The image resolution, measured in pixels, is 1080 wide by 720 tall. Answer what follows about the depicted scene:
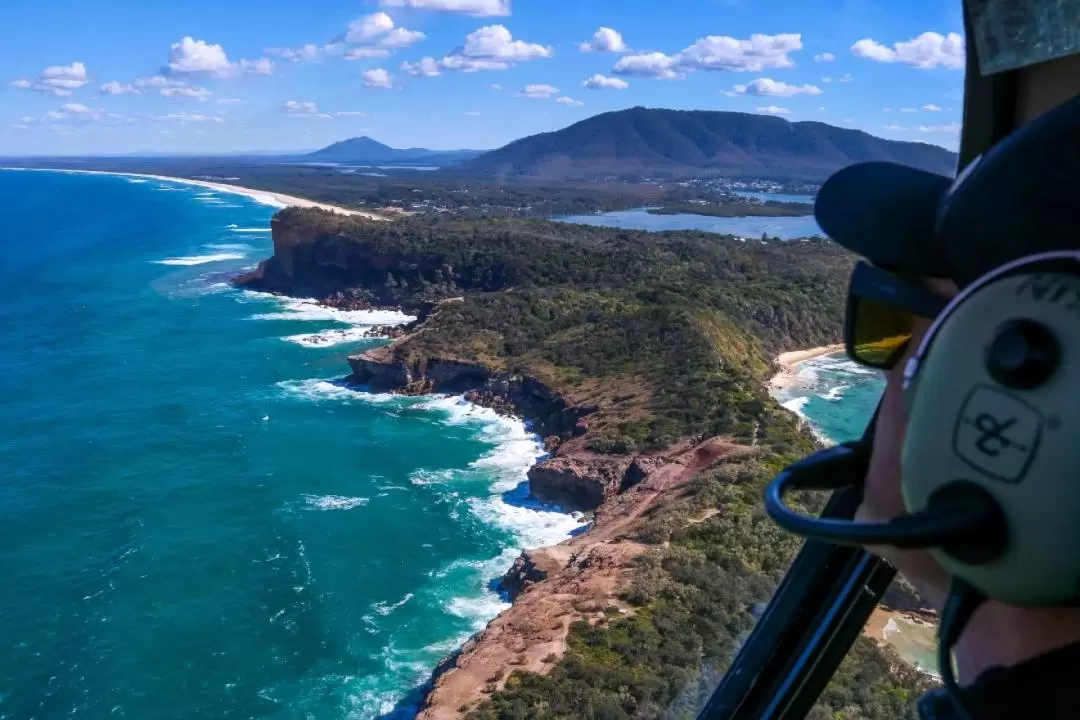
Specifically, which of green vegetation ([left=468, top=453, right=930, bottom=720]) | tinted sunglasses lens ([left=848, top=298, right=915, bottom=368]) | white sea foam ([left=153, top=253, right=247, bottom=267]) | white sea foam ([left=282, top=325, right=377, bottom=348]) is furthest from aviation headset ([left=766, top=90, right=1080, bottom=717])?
white sea foam ([left=153, top=253, right=247, bottom=267])

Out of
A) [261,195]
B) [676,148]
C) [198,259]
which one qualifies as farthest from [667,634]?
[676,148]

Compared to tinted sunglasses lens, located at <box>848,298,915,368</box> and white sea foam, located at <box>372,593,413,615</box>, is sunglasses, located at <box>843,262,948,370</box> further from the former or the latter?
white sea foam, located at <box>372,593,413,615</box>

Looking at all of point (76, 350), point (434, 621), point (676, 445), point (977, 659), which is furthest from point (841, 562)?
point (76, 350)

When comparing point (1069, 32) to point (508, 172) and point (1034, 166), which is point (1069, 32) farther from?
point (508, 172)

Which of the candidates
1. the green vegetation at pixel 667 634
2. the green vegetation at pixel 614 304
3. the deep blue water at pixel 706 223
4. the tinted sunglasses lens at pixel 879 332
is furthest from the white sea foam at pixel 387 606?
the deep blue water at pixel 706 223

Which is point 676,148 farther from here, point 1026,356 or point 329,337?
point 1026,356

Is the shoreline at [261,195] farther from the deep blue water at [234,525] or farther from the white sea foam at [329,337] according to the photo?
the deep blue water at [234,525]
